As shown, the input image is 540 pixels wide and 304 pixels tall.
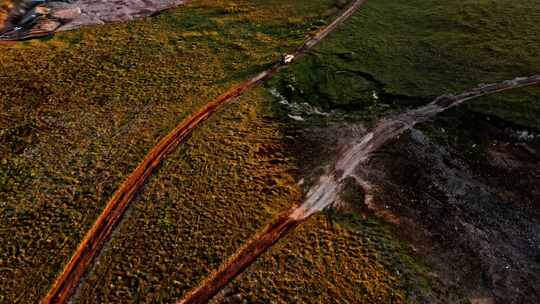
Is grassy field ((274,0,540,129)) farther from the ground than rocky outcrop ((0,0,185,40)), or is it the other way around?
rocky outcrop ((0,0,185,40))

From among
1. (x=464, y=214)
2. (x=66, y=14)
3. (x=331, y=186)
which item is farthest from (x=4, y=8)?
(x=464, y=214)

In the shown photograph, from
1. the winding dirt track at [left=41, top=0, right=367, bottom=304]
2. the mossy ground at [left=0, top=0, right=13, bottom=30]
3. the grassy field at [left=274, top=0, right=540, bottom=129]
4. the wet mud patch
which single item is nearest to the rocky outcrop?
the mossy ground at [left=0, top=0, right=13, bottom=30]

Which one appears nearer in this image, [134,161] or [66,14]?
[134,161]

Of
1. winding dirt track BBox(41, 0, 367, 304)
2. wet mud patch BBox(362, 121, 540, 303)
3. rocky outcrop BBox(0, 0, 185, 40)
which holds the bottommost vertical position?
wet mud patch BBox(362, 121, 540, 303)

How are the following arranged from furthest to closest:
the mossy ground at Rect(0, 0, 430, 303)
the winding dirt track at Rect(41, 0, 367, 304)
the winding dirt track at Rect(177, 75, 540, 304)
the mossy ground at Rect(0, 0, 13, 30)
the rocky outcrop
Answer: the mossy ground at Rect(0, 0, 13, 30) < the rocky outcrop < the mossy ground at Rect(0, 0, 430, 303) < the winding dirt track at Rect(177, 75, 540, 304) < the winding dirt track at Rect(41, 0, 367, 304)

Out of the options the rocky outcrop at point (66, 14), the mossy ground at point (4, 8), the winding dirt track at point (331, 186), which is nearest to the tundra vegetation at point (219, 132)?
the winding dirt track at point (331, 186)

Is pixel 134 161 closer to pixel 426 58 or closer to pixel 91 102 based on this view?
pixel 91 102

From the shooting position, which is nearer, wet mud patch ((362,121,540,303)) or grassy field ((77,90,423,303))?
grassy field ((77,90,423,303))

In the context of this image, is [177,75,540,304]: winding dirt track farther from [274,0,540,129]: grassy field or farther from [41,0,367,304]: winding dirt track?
[274,0,540,129]: grassy field
